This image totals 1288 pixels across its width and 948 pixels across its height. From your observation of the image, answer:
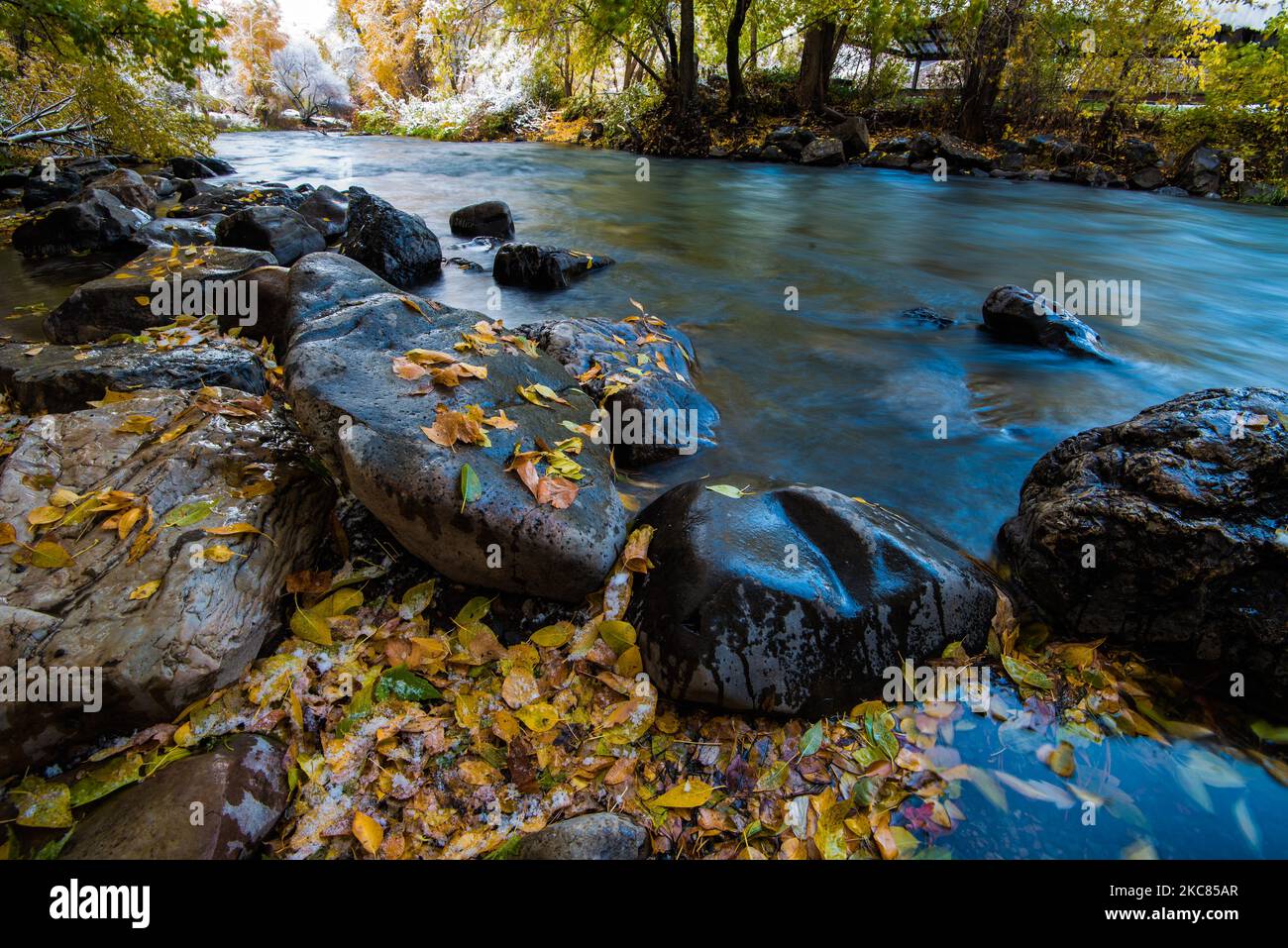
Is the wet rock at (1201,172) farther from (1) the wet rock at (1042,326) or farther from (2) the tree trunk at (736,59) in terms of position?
→ (1) the wet rock at (1042,326)

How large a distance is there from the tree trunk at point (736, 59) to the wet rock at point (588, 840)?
938 inches

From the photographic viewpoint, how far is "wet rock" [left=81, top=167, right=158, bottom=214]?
10.4 metres

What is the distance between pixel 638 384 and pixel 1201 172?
1917 cm

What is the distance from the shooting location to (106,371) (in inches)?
156

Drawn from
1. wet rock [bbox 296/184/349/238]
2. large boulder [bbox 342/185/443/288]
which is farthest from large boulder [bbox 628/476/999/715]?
wet rock [bbox 296/184/349/238]

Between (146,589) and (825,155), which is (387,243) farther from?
(825,155)

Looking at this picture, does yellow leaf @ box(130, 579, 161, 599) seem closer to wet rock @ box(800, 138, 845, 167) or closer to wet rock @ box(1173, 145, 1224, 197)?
wet rock @ box(800, 138, 845, 167)

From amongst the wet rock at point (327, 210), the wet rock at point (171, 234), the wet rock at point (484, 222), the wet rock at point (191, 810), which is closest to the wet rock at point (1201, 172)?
the wet rock at point (484, 222)

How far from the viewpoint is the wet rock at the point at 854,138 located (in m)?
19.4

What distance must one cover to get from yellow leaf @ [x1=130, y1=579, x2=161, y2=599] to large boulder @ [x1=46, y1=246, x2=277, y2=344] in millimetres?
3738

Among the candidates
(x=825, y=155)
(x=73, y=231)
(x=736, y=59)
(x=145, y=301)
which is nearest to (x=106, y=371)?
(x=145, y=301)
